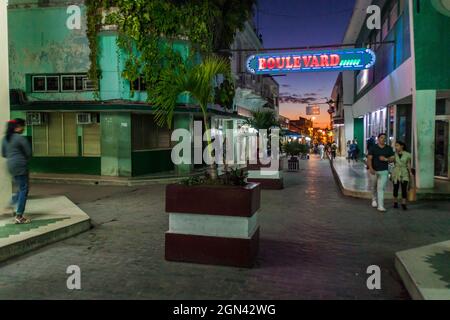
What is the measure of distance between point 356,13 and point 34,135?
18950 millimetres

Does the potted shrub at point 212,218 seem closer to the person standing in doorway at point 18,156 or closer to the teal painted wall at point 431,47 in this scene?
the person standing in doorway at point 18,156

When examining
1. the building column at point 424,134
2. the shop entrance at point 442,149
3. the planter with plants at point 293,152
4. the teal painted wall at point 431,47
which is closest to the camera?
the teal painted wall at point 431,47

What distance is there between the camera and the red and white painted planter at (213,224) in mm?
5453

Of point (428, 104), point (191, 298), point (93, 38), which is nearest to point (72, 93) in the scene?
point (93, 38)

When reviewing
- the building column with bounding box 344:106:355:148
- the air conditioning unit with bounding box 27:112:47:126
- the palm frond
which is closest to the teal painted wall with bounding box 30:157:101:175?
the air conditioning unit with bounding box 27:112:47:126

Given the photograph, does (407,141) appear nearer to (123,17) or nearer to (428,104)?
(428,104)

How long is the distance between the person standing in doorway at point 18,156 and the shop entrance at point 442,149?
1320 centimetres

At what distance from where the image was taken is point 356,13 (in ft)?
79.8

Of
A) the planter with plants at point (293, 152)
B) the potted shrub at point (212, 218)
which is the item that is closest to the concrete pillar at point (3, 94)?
the potted shrub at point (212, 218)

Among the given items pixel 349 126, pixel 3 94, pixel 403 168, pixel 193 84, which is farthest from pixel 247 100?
pixel 193 84

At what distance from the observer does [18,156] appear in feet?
24.5

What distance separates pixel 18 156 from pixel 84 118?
1003 centimetres

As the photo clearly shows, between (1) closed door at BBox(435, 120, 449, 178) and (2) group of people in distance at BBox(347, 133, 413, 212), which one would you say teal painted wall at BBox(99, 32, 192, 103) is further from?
(1) closed door at BBox(435, 120, 449, 178)

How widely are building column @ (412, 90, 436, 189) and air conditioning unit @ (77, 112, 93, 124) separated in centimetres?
1229
